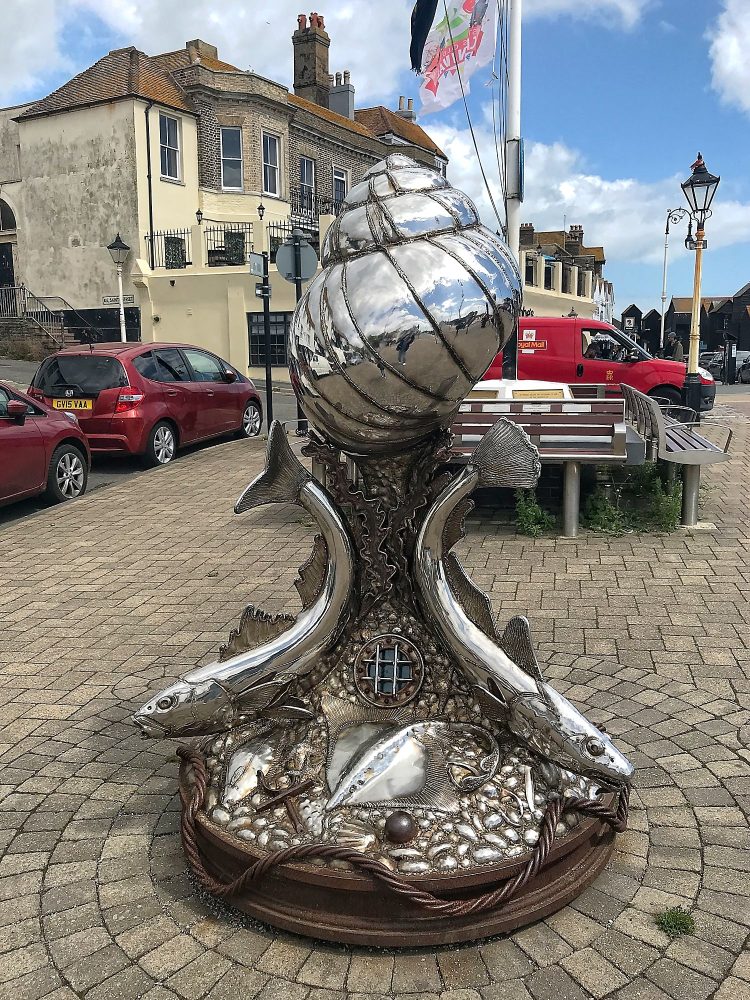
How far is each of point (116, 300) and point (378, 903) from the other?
87.8 feet

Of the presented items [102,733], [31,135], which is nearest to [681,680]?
[102,733]

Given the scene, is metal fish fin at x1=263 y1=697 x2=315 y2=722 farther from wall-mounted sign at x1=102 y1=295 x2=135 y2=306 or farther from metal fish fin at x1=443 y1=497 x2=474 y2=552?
wall-mounted sign at x1=102 y1=295 x2=135 y2=306

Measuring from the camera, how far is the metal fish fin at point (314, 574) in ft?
11.1

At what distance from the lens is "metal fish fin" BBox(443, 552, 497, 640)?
10.9 feet

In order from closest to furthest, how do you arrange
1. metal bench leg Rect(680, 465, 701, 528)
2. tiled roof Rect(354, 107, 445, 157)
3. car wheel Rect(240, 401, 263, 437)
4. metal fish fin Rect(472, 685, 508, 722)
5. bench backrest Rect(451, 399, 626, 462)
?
metal fish fin Rect(472, 685, 508, 722)
bench backrest Rect(451, 399, 626, 462)
metal bench leg Rect(680, 465, 701, 528)
car wheel Rect(240, 401, 263, 437)
tiled roof Rect(354, 107, 445, 157)

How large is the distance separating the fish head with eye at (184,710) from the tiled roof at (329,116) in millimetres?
30964

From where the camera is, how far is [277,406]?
20.2 meters

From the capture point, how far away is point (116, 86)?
26953mm

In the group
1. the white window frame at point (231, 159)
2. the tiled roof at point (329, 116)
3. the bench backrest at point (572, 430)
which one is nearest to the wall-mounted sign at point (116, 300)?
the white window frame at point (231, 159)

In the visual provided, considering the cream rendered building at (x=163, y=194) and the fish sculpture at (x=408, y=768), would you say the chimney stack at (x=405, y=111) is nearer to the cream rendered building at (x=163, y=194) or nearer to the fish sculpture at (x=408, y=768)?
the cream rendered building at (x=163, y=194)

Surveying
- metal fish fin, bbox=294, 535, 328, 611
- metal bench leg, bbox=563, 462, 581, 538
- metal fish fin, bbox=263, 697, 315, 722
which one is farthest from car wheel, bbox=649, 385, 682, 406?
metal fish fin, bbox=263, 697, 315, 722

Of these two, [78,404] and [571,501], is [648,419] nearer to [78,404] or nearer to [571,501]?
[571,501]

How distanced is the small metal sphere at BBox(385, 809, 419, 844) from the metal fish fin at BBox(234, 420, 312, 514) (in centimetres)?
123

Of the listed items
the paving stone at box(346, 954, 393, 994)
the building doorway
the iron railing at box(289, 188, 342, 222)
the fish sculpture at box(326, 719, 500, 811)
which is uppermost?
the iron railing at box(289, 188, 342, 222)
